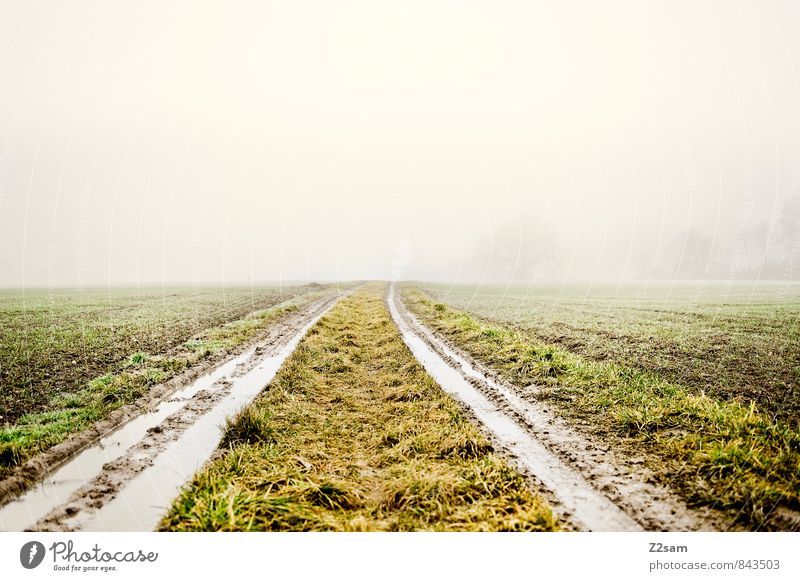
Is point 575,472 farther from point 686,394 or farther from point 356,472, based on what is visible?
point 686,394

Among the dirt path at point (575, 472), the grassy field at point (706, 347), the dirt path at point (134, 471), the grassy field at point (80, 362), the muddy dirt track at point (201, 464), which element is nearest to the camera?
the dirt path at point (575, 472)

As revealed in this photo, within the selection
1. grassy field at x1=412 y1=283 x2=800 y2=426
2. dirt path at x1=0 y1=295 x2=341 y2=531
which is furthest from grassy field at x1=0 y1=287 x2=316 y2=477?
grassy field at x1=412 y1=283 x2=800 y2=426

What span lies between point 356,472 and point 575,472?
3.41 metres

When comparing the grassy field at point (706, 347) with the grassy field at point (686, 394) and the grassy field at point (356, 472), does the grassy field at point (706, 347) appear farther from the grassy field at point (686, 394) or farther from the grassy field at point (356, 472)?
the grassy field at point (356, 472)

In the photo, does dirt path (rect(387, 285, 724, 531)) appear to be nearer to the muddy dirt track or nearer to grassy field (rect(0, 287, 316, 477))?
the muddy dirt track

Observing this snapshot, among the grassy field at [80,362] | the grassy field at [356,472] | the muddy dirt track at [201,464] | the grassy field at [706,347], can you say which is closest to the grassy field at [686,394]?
the grassy field at [706,347]

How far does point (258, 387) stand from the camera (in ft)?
36.6

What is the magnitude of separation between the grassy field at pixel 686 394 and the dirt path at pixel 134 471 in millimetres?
7420

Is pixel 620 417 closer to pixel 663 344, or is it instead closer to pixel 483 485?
pixel 483 485

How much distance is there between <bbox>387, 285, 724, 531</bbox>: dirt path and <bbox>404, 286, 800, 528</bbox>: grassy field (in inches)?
16.6

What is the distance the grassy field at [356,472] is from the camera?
187 inches

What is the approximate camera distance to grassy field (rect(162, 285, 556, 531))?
4754 mm

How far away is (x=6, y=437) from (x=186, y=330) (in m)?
14.1
